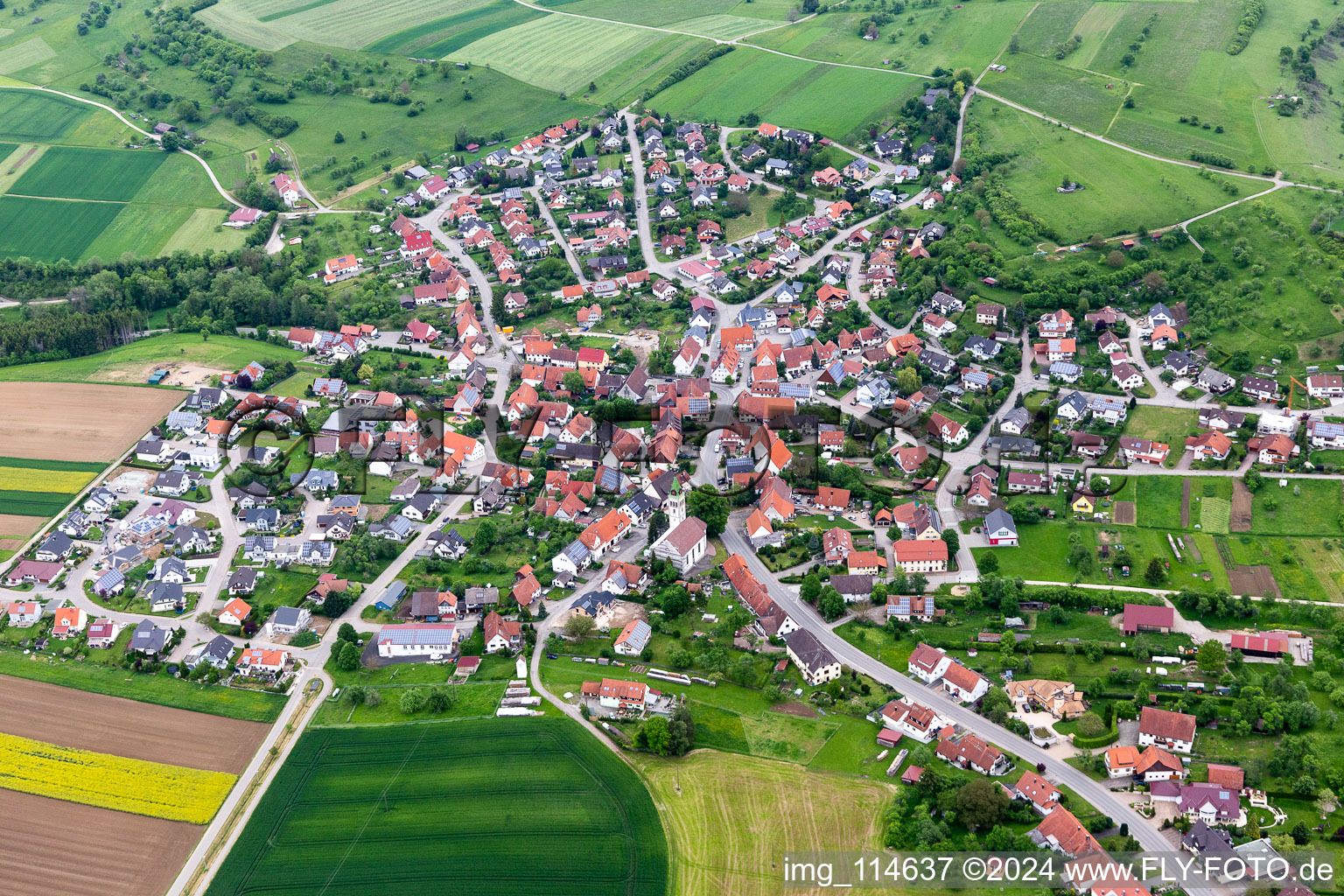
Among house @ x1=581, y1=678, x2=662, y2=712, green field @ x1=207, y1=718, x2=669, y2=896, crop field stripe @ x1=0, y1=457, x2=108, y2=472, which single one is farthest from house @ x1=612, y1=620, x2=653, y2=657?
crop field stripe @ x1=0, y1=457, x2=108, y2=472

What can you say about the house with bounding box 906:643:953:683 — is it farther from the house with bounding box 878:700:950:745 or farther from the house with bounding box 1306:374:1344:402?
the house with bounding box 1306:374:1344:402

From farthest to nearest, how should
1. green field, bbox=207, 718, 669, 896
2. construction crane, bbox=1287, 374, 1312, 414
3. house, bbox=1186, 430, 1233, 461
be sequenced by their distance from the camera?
1. construction crane, bbox=1287, 374, 1312, 414
2. house, bbox=1186, 430, 1233, 461
3. green field, bbox=207, 718, 669, 896

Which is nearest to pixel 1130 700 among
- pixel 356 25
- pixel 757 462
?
pixel 757 462

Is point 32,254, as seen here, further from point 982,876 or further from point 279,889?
point 982,876

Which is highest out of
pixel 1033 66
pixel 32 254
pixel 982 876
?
pixel 1033 66

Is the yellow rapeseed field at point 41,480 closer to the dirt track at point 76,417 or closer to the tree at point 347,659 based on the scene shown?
the dirt track at point 76,417

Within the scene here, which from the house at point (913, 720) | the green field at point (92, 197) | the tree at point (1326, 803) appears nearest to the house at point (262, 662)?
the house at point (913, 720)
